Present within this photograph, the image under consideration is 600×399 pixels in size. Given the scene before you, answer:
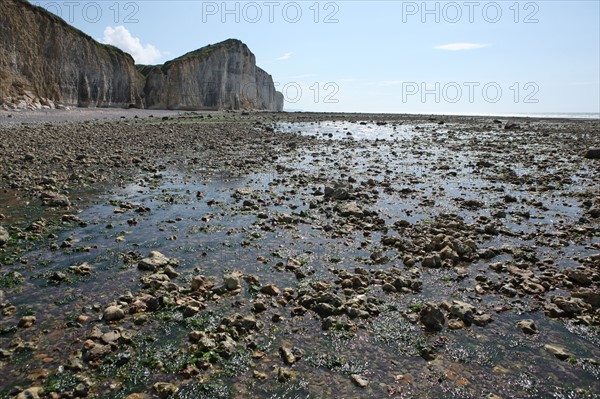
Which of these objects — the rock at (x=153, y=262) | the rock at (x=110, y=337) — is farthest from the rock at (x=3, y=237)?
the rock at (x=110, y=337)

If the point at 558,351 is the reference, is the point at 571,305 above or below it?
above

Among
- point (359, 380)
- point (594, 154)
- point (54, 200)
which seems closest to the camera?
point (359, 380)

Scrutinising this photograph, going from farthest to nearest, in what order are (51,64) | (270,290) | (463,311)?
(51,64) → (270,290) → (463,311)

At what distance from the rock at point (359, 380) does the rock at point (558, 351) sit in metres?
3.11

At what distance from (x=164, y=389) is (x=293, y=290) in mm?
3476

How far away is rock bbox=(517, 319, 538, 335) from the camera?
22.0ft

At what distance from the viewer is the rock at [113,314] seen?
6.77 m

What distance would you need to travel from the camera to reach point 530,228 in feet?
40.7

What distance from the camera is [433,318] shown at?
687cm

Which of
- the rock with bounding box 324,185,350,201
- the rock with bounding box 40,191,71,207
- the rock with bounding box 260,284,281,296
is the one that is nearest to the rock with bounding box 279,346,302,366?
the rock with bounding box 260,284,281,296

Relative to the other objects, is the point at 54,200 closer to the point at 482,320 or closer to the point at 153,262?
the point at 153,262

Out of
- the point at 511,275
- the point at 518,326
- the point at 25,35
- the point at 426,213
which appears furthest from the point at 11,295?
the point at 25,35

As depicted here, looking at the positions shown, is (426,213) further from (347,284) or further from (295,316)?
(295,316)

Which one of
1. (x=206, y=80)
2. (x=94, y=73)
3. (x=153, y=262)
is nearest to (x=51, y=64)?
(x=94, y=73)
